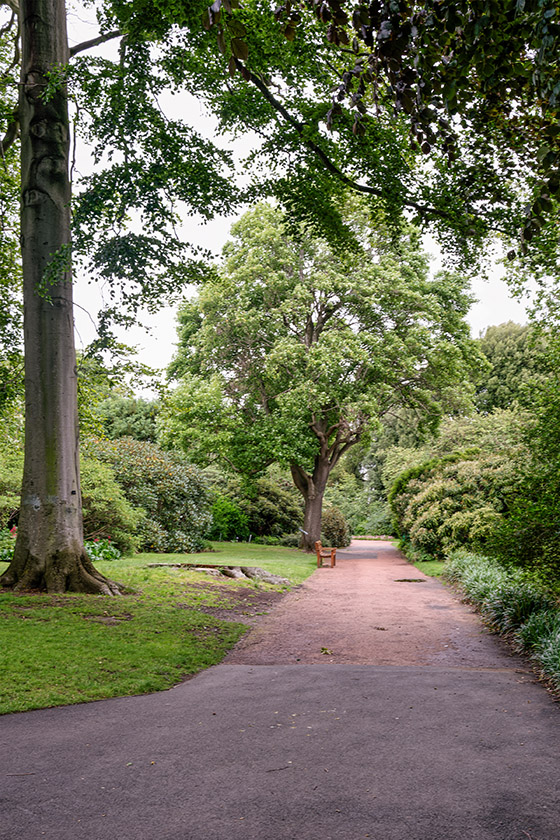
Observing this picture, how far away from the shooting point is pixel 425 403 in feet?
73.2

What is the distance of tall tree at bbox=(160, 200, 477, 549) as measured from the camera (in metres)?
20.0

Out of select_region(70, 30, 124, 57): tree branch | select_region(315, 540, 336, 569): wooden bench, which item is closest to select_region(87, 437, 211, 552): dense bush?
select_region(315, 540, 336, 569): wooden bench

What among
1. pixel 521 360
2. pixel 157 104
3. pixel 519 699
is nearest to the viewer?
pixel 519 699

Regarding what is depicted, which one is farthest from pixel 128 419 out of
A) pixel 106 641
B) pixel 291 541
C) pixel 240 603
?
pixel 106 641

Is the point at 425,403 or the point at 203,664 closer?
the point at 203,664

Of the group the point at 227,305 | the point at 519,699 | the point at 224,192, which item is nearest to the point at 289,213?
the point at 224,192

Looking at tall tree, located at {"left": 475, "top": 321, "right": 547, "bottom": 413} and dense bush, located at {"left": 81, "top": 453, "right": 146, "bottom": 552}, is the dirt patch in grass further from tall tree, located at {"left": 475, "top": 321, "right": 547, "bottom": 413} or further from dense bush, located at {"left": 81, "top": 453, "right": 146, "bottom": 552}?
tall tree, located at {"left": 475, "top": 321, "right": 547, "bottom": 413}

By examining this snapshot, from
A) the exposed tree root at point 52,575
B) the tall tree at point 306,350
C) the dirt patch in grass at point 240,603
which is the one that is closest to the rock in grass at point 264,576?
the dirt patch in grass at point 240,603

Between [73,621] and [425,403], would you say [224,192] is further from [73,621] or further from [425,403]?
[425,403]

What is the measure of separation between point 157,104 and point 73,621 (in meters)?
8.25

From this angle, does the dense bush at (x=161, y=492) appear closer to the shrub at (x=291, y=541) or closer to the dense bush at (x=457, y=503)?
the shrub at (x=291, y=541)

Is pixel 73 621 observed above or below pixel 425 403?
below

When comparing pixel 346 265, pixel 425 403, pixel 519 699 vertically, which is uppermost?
pixel 346 265

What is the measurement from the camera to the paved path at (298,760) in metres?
2.81
